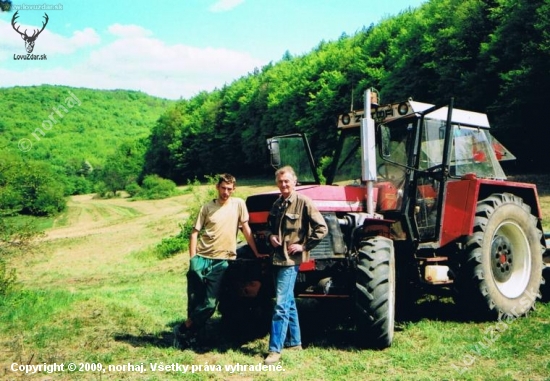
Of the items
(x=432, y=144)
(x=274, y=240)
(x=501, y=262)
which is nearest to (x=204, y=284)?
(x=274, y=240)

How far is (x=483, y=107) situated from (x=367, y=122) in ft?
80.8

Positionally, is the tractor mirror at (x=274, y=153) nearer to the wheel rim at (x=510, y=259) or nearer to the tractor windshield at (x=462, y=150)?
the tractor windshield at (x=462, y=150)

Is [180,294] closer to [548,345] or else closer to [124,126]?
[548,345]

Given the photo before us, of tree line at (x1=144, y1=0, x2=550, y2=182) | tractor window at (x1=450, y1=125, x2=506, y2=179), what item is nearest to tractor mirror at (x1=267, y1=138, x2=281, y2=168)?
tree line at (x1=144, y1=0, x2=550, y2=182)

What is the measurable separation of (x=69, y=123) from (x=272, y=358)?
98.6 metres

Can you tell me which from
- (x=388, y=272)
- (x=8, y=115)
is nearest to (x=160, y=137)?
(x=8, y=115)

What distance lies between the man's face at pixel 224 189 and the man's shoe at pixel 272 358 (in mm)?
→ 1708

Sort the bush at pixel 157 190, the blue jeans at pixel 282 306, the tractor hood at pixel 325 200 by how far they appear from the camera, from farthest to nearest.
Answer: the bush at pixel 157 190 → the tractor hood at pixel 325 200 → the blue jeans at pixel 282 306

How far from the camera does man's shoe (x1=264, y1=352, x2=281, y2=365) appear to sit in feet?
16.2

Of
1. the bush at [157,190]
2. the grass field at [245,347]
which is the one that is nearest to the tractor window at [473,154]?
the grass field at [245,347]

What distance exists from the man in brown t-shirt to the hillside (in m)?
51.1

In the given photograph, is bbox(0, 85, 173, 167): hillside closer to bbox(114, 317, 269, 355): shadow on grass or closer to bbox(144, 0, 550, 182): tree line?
bbox(144, 0, 550, 182): tree line

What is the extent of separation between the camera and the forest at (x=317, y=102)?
79.0ft

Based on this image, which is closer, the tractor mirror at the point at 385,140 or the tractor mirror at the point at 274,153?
the tractor mirror at the point at 385,140
